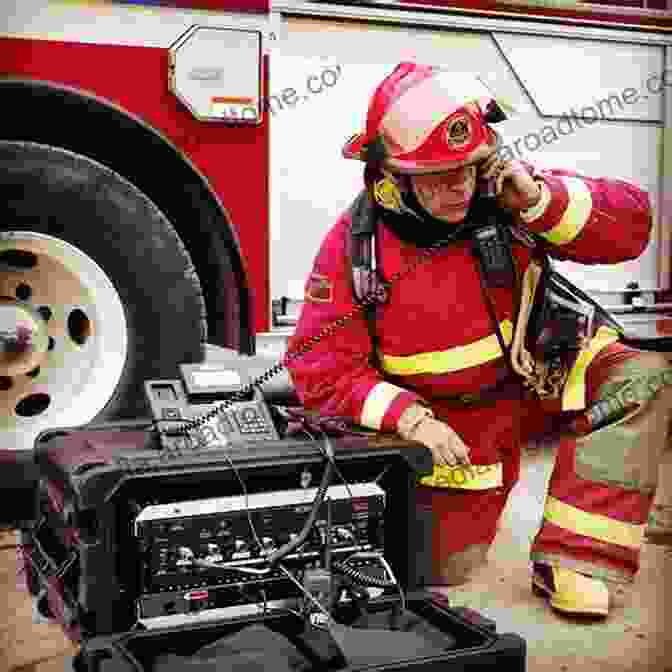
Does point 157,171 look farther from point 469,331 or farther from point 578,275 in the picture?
point 578,275

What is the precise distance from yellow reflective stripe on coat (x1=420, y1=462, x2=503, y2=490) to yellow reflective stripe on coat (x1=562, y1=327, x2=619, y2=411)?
0.72 ft

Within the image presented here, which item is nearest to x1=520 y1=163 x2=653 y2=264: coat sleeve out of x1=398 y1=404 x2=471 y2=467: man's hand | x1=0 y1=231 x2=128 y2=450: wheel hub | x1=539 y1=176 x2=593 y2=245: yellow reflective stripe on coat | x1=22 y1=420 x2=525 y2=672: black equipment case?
x1=539 y1=176 x2=593 y2=245: yellow reflective stripe on coat

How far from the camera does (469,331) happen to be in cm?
222

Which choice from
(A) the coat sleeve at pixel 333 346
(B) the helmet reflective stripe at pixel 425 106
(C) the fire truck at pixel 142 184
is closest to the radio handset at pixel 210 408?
(A) the coat sleeve at pixel 333 346

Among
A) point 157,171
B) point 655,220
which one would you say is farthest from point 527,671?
point 655,220

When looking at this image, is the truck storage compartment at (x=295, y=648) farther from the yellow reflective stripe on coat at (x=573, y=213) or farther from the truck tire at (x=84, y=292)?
the truck tire at (x=84, y=292)

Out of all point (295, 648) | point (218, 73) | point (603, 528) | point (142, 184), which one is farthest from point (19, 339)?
point (603, 528)

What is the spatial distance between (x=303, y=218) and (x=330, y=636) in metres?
1.49

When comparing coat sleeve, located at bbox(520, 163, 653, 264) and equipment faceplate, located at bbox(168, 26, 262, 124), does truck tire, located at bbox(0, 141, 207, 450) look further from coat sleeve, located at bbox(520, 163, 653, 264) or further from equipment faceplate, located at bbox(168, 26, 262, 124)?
coat sleeve, located at bbox(520, 163, 653, 264)

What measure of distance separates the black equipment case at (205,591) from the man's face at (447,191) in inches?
19.8

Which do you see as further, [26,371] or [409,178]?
[26,371]

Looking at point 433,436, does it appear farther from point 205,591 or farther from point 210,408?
point 205,591

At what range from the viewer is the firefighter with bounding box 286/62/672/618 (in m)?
2.04

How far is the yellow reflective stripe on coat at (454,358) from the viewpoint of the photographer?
2.22 meters
